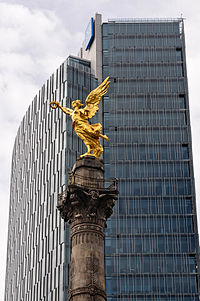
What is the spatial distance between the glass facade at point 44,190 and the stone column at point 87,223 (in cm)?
5262

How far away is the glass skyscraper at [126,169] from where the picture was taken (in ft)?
309

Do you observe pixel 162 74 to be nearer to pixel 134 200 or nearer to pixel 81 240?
pixel 134 200

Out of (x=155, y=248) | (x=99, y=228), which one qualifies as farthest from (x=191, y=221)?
(x=99, y=228)

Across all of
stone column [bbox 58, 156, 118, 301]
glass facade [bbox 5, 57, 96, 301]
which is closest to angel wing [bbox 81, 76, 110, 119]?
stone column [bbox 58, 156, 118, 301]

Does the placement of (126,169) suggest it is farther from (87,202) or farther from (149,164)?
(87,202)

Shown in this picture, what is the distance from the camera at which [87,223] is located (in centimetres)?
3766

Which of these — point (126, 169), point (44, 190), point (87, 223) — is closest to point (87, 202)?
point (87, 223)

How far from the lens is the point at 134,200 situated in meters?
99.3

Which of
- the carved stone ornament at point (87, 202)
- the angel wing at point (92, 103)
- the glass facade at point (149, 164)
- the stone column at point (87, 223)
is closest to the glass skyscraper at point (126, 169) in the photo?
the glass facade at point (149, 164)

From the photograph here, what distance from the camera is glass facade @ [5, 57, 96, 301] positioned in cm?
9525

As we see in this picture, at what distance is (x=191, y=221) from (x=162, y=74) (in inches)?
1037

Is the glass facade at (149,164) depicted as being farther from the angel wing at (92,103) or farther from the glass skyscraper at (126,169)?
the angel wing at (92,103)

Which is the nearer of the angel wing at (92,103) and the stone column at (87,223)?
the stone column at (87,223)

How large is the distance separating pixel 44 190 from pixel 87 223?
221 feet
